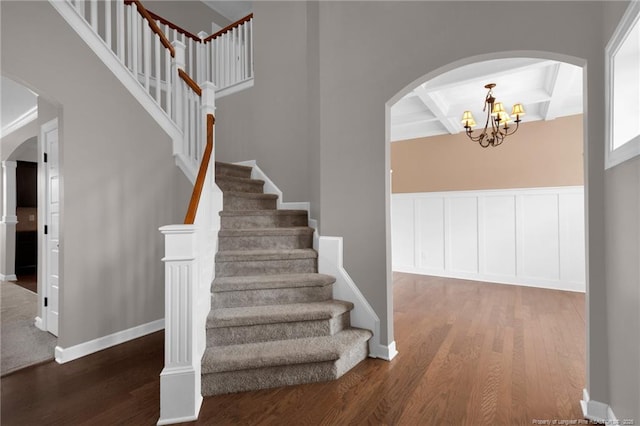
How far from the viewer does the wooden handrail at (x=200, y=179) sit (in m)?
1.86

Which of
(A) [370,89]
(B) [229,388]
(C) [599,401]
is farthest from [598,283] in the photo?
(B) [229,388]

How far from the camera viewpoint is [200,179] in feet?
7.17

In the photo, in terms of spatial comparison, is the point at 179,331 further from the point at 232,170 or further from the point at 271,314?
the point at 232,170

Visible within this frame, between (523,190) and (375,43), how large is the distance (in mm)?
3888

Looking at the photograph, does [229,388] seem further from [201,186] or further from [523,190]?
[523,190]

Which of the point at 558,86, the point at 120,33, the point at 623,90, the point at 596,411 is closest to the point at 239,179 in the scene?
the point at 120,33

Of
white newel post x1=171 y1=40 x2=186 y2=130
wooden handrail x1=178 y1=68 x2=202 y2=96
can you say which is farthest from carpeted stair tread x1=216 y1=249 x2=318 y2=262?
wooden handrail x1=178 y1=68 x2=202 y2=96

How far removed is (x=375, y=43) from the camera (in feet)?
8.54

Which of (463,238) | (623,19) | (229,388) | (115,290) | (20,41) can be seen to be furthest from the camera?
(463,238)

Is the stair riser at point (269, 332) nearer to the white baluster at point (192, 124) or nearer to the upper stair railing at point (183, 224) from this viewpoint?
the upper stair railing at point (183, 224)

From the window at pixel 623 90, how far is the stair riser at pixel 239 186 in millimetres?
3197

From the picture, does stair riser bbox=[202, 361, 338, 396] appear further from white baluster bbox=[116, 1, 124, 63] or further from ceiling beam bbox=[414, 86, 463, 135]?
ceiling beam bbox=[414, 86, 463, 135]

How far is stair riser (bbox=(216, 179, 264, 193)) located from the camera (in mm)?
3408

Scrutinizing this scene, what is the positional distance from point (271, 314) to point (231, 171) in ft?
7.20
